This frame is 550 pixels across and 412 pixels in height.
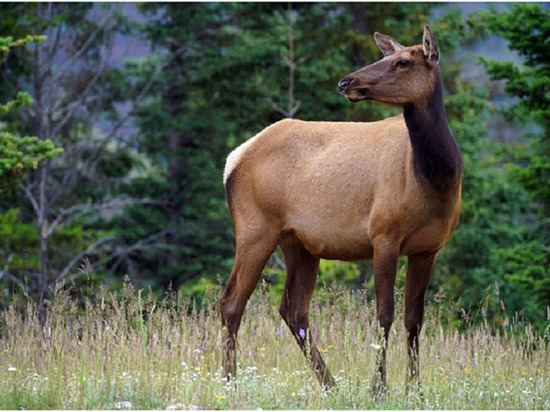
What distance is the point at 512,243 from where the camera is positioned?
18875mm

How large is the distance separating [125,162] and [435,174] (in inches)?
688

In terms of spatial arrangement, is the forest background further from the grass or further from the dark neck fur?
the dark neck fur

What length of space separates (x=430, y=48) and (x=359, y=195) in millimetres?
1185

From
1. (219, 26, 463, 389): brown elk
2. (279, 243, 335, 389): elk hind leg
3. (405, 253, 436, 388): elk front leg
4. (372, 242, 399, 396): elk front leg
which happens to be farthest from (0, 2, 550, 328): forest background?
(372, 242, 399, 396): elk front leg

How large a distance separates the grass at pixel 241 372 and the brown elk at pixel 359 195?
0.75ft

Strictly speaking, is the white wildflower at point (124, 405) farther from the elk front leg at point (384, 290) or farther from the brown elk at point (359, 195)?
the elk front leg at point (384, 290)

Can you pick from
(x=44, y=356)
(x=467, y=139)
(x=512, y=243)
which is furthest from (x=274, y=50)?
(x=44, y=356)

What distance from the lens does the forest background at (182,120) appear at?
18953mm

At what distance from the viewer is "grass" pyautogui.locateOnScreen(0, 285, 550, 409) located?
6.45m

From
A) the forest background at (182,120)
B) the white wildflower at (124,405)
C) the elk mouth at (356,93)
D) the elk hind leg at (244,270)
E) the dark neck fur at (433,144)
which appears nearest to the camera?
the white wildflower at (124,405)

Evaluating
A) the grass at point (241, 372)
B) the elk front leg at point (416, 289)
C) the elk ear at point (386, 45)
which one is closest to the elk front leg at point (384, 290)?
the grass at point (241, 372)

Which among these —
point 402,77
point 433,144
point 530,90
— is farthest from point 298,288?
point 530,90

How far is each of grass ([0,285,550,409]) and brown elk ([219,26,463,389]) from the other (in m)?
0.23

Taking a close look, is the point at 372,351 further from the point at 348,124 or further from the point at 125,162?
the point at 125,162
